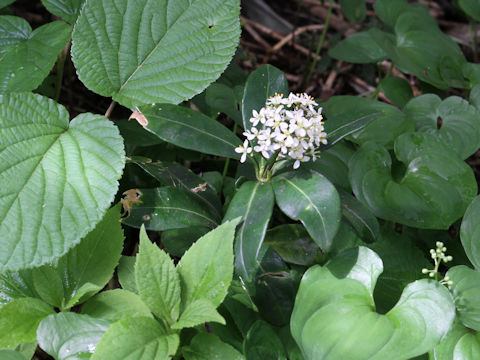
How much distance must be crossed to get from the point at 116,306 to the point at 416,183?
110 centimetres

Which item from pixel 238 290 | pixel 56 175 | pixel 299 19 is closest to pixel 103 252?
pixel 56 175

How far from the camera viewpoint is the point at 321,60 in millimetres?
2840

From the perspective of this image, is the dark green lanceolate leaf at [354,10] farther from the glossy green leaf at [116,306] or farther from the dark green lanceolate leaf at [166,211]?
the glossy green leaf at [116,306]

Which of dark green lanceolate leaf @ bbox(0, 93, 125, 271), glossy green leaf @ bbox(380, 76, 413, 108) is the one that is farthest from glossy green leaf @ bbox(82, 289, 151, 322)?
glossy green leaf @ bbox(380, 76, 413, 108)

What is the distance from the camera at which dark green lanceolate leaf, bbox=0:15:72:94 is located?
4.85ft

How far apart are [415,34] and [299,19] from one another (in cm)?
109

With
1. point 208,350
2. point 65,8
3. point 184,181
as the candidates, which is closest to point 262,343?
point 208,350

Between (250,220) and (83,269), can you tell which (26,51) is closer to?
(83,269)

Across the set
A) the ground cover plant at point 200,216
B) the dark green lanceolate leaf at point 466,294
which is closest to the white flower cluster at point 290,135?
the ground cover plant at point 200,216

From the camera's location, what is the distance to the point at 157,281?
1.20 m

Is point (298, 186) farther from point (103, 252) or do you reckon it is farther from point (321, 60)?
point (321, 60)

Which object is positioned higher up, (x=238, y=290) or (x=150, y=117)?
(x=150, y=117)

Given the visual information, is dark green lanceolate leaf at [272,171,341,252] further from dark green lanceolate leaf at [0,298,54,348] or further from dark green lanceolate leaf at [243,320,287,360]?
dark green lanceolate leaf at [0,298,54,348]

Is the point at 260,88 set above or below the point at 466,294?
above
